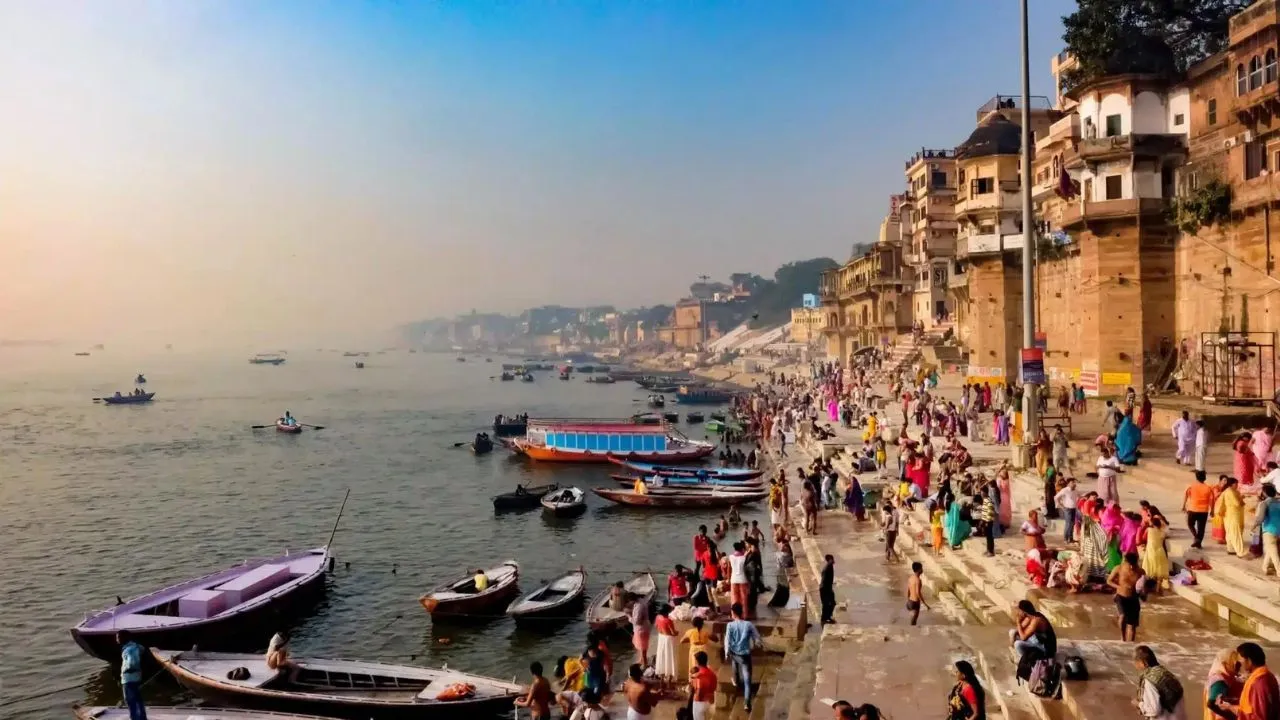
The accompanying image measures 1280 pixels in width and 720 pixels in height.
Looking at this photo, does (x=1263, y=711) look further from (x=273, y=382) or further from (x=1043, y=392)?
(x=273, y=382)

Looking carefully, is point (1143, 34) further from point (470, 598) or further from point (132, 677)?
point (132, 677)

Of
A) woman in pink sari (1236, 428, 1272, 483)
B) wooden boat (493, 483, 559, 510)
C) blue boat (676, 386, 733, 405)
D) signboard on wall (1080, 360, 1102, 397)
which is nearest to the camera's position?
woman in pink sari (1236, 428, 1272, 483)

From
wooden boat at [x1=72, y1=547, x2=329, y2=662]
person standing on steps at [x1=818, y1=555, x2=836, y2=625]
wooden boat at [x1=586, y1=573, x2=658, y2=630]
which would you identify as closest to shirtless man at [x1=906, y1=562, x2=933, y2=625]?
person standing on steps at [x1=818, y1=555, x2=836, y2=625]

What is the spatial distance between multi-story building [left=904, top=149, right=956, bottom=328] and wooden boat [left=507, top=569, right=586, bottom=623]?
113 feet

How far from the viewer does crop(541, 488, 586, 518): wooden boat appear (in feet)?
96.9

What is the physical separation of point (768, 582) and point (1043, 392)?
39.7 feet

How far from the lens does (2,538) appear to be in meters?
30.4

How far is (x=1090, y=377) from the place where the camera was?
24188mm

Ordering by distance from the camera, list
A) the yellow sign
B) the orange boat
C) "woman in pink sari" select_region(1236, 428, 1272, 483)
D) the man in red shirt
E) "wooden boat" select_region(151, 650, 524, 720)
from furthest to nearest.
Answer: the orange boat → the yellow sign → "wooden boat" select_region(151, 650, 524, 720) → "woman in pink sari" select_region(1236, 428, 1272, 483) → the man in red shirt

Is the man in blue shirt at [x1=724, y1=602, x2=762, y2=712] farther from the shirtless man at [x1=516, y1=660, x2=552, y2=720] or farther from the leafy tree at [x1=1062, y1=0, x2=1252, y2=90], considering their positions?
the leafy tree at [x1=1062, y1=0, x2=1252, y2=90]

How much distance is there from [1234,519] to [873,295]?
4953 cm

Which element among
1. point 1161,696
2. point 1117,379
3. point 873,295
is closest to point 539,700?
point 1161,696

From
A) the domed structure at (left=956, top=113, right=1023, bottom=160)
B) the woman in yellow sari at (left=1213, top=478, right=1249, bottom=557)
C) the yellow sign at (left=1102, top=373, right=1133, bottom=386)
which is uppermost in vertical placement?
the domed structure at (left=956, top=113, right=1023, bottom=160)

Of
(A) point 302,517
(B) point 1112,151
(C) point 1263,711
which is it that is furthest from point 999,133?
(C) point 1263,711
